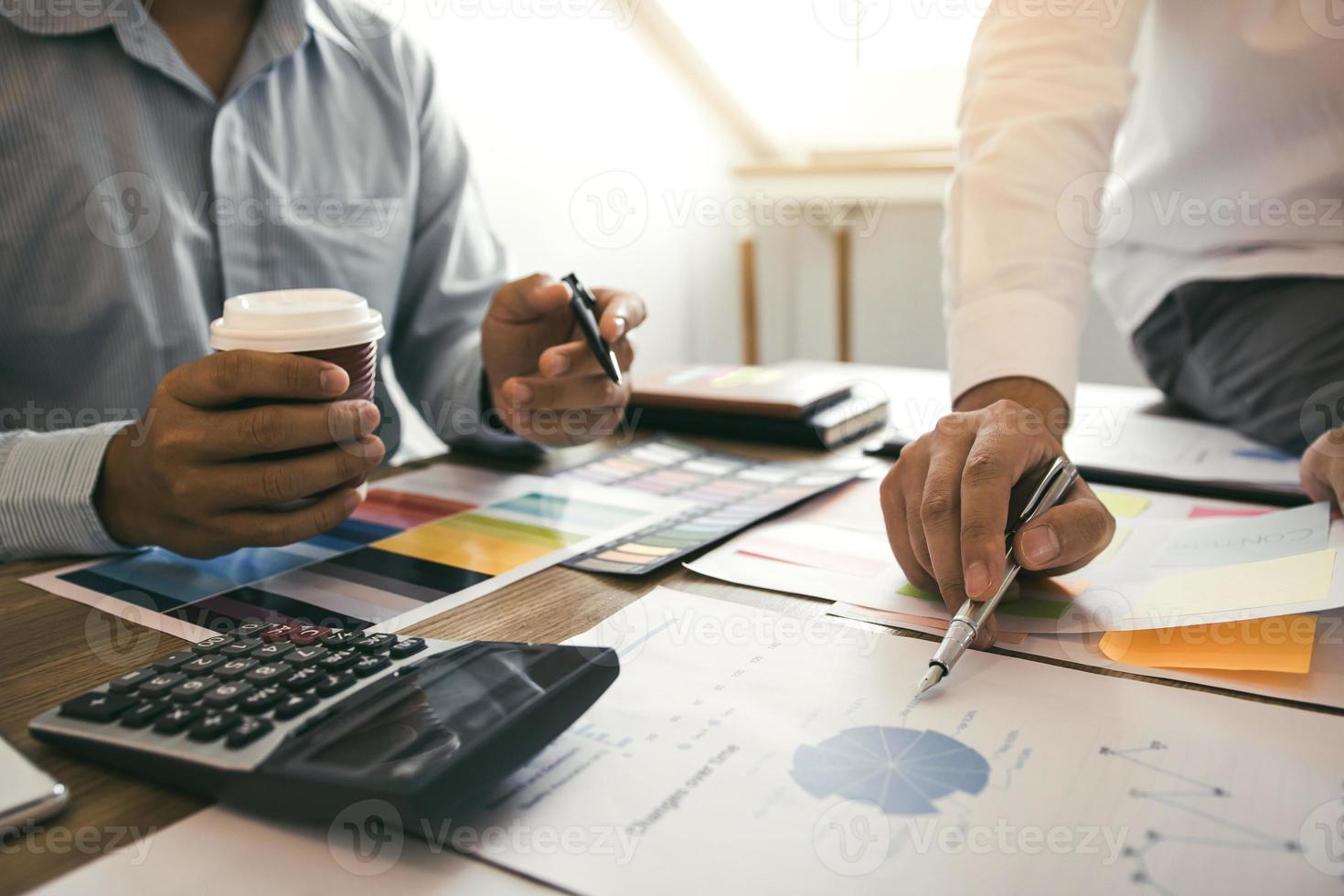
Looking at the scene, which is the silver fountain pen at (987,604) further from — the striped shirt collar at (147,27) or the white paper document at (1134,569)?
the striped shirt collar at (147,27)

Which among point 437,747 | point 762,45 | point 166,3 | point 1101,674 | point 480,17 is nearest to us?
point 437,747

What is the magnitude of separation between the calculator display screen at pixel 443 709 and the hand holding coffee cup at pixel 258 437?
23 cm

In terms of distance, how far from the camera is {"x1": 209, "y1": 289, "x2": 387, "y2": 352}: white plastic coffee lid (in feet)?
1.98

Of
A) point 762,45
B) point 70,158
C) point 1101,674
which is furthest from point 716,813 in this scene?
point 762,45

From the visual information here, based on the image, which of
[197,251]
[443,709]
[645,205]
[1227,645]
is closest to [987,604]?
[1227,645]

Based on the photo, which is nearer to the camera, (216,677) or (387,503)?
(216,677)

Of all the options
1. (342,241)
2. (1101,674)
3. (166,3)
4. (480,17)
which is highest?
(480,17)

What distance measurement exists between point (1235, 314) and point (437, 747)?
0.99 metres

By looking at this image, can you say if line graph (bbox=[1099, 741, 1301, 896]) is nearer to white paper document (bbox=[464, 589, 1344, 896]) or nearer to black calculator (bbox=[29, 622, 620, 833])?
white paper document (bbox=[464, 589, 1344, 896])

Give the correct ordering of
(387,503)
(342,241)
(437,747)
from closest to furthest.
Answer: (437,747)
(387,503)
(342,241)

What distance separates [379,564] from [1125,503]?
59cm

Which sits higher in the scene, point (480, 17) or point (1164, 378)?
point (480, 17)

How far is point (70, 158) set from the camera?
0.93 m

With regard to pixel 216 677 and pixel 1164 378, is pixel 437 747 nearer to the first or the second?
pixel 216 677
